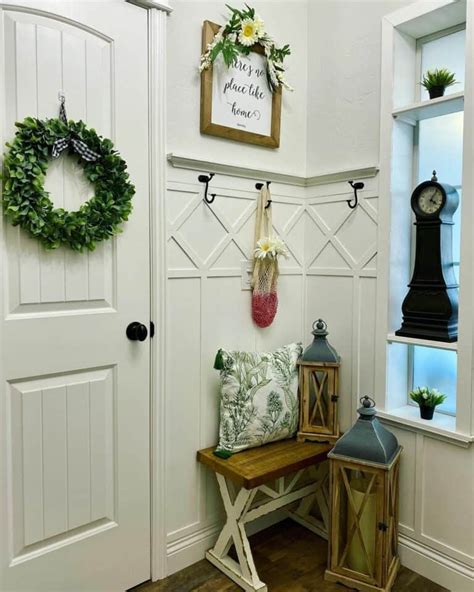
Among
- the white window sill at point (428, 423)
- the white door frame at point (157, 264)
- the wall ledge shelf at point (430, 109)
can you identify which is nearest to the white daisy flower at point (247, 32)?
the white door frame at point (157, 264)

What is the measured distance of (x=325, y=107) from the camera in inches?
88.9

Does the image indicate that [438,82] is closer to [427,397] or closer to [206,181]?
[206,181]

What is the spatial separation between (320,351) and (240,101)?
3.68 feet

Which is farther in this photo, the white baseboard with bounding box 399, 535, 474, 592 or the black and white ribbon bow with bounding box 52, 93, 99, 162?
the white baseboard with bounding box 399, 535, 474, 592

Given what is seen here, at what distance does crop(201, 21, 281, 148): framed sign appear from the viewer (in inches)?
76.0

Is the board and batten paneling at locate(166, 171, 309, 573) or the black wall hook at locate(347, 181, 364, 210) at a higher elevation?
the black wall hook at locate(347, 181, 364, 210)

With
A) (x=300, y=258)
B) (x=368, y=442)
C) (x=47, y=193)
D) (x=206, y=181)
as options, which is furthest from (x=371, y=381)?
(x=47, y=193)

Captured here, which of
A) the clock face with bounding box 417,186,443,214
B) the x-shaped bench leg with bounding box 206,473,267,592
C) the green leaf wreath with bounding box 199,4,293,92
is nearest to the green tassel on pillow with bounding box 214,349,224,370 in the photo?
the x-shaped bench leg with bounding box 206,473,267,592

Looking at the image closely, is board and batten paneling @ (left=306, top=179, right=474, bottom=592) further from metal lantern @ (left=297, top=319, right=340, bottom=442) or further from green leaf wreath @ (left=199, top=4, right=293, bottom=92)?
green leaf wreath @ (left=199, top=4, right=293, bottom=92)

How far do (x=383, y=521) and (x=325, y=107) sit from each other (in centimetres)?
178

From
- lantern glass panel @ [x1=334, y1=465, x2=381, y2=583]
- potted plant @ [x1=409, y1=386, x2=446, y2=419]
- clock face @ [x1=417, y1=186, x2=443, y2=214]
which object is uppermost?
clock face @ [x1=417, y1=186, x2=443, y2=214]

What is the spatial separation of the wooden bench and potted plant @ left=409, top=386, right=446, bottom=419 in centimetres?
41

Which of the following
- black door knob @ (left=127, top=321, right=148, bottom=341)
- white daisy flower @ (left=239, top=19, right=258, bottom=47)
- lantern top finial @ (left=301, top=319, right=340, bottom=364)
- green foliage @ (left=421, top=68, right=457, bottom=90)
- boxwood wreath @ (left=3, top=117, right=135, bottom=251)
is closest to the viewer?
boxwood wreath @ (left=3, top=117, right=135, bottom=251)

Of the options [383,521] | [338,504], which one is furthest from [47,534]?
[383,521]
